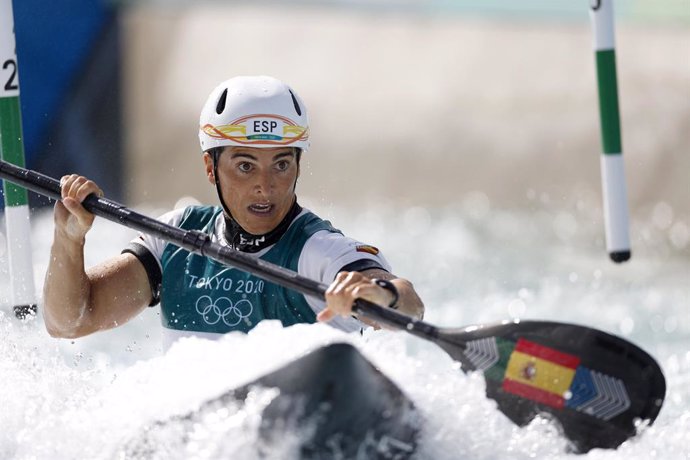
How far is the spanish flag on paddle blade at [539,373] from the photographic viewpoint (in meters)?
2.64

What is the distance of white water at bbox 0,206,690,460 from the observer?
261 cm

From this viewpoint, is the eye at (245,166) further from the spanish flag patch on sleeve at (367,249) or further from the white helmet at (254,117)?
the spanish flag patch on sleeve at (367,249)

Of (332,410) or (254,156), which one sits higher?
(254,156)

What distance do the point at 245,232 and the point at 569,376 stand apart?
3.23ft

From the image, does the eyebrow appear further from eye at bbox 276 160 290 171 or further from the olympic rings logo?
the olympic rings logo

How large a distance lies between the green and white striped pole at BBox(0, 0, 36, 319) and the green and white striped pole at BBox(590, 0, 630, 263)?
1.86 metres

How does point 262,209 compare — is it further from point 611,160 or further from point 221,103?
point 611,160

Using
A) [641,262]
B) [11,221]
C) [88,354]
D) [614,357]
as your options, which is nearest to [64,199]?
[11,221]

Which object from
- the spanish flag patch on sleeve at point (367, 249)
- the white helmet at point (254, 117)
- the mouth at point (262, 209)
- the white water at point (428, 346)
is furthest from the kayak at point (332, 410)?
the white helmet at point (254, 117)

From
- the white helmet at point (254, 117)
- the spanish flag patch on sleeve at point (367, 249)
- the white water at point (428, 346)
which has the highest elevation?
the white helmet at point (254, 117)

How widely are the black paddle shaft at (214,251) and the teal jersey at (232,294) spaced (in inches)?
6.8

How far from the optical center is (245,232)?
10.4ft

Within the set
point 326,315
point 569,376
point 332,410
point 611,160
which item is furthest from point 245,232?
point 611,160

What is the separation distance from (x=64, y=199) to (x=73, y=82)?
520 cm
